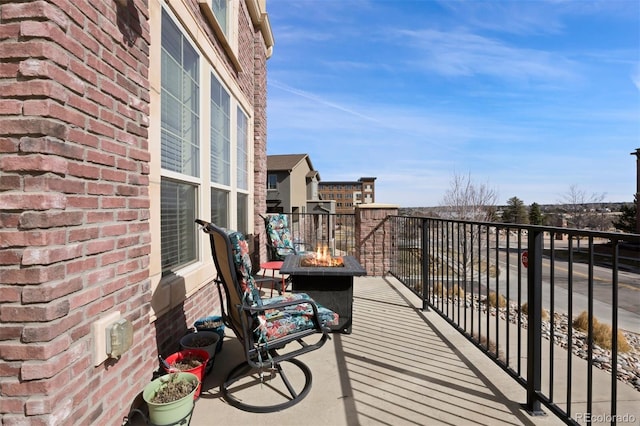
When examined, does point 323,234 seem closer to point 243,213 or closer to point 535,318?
point 243,213

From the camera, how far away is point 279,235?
16.6 feet

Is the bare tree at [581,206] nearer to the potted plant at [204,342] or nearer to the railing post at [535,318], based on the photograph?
the railing post at [535,318]

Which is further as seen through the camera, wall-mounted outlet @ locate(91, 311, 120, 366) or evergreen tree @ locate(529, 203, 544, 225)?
evergreen tree @ locate(529, 203, 544, 225)

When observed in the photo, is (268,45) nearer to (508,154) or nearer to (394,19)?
(394,19)

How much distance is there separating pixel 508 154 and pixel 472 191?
1445 centimetres

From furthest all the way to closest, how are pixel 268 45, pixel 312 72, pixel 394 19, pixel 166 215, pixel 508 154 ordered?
pixel 508 154 < pixel 312 72 < pixel 394 19 < pixel 268 45 < pixel 166 215

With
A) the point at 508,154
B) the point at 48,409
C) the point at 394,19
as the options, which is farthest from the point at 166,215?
the point at 508,154

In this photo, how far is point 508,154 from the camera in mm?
24781

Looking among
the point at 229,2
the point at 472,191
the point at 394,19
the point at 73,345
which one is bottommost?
the point at 73,345

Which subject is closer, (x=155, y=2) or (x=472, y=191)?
(x=155, y=2)

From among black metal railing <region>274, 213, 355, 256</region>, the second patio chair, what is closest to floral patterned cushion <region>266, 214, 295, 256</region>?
the second patio chair

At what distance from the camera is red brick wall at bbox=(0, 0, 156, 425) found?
1.12 m

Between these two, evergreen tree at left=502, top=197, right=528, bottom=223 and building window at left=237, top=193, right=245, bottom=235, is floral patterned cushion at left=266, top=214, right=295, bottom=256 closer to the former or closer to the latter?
building window at left=237, top=193, right=245, bottom=235

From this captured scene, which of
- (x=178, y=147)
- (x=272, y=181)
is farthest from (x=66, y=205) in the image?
(x=272, y=181)
